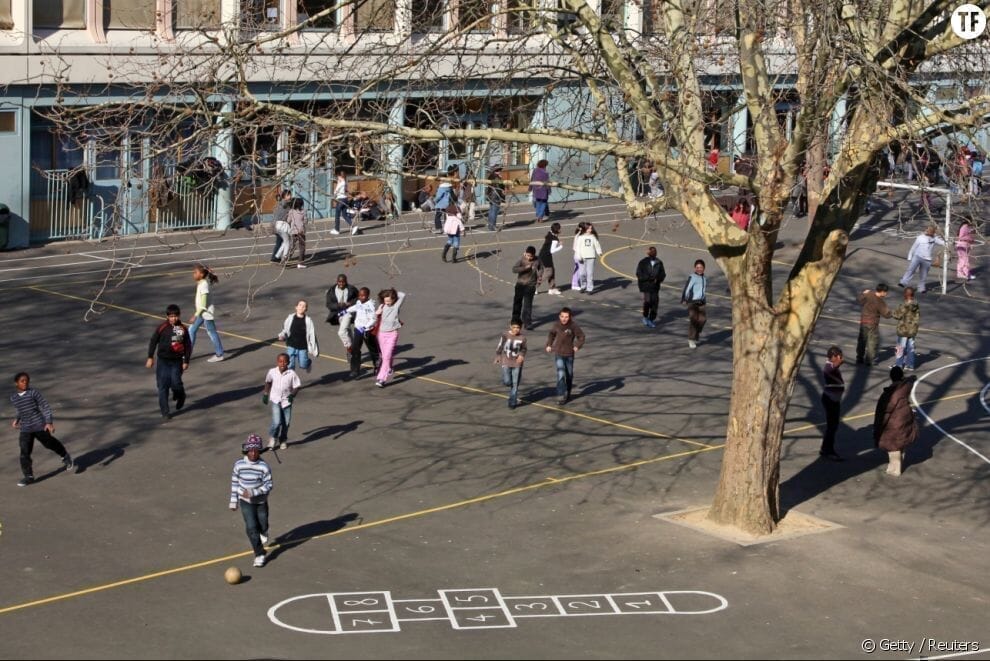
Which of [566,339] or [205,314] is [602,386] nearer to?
[566,339]

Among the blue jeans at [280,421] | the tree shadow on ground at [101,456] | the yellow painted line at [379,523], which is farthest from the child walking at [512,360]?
the tree shadow on ground at [101,456]

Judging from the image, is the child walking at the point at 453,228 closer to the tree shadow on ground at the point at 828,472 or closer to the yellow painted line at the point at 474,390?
the yellow painted line at the point at 474,390

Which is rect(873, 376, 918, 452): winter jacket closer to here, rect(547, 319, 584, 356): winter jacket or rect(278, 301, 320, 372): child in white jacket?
rect(547, 319, 584, 356): winter jacket

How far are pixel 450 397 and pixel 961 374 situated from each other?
383 inches

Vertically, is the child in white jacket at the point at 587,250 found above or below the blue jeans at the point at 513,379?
above

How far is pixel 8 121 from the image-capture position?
37.4 m

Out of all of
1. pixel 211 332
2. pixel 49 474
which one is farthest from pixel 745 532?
pixel 211 332

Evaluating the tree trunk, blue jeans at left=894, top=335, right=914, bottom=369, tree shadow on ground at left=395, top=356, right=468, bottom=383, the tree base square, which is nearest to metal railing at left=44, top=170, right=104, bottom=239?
tree shadow on ground at left=395, top=356, right=468, bottom=383

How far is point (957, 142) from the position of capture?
1572 cm

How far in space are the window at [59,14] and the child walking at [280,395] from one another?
19.0m

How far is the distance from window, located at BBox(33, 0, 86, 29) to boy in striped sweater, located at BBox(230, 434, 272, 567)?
2346cm

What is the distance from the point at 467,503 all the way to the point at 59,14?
903 inches

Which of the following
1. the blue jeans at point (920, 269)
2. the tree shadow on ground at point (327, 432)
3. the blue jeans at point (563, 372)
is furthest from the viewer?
the blue jeans at point (920, 269)

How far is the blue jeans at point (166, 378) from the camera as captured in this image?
918 inches
